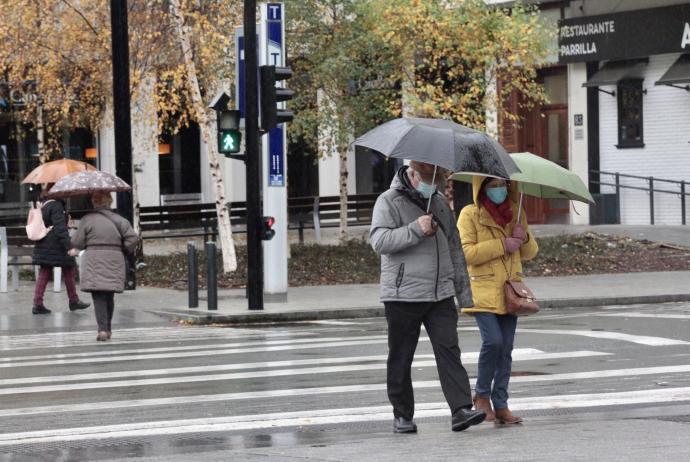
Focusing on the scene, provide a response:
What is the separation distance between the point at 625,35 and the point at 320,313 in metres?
16.4

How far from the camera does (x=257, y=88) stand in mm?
19062

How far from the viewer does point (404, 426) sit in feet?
28.3

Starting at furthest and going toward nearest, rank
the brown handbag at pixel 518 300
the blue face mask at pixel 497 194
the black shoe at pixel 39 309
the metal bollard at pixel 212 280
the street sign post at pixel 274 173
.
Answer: the street sign post at pixel 274 173 → the black shoe at pixel 39 309 → the metal bollard at pixel 212 280 → the blue face mask at pixel 497 194 → the brown handbag at pixel 518 300

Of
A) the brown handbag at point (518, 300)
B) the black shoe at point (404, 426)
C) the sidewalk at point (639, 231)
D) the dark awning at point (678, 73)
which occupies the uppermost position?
the dark awning at point (678, 73)

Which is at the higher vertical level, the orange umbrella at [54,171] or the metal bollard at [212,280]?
the orange umbrella at [54,171]

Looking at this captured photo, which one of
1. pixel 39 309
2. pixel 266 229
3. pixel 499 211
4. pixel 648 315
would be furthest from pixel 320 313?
pixel 499 211

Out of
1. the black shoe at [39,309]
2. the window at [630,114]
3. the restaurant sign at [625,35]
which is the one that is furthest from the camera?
the window at [630,114]

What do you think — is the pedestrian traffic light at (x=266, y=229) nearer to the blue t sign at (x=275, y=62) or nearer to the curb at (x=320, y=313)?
the curb at (x=320, y=313)

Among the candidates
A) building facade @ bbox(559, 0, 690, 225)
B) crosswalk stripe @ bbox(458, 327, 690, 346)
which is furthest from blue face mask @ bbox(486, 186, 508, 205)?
building facade @ bbox(559, 0, 690, 225)

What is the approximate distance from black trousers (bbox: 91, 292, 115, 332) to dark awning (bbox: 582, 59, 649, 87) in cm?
1929

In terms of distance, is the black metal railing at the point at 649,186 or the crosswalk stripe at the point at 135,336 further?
the black metal railing at the point at 649,186

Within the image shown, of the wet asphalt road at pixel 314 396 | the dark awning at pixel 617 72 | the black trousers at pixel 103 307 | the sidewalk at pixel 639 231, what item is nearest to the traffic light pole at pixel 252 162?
the wet asphalt road at pixel 314 396

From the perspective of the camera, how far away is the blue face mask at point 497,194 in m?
9.00

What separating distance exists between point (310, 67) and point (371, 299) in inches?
280
